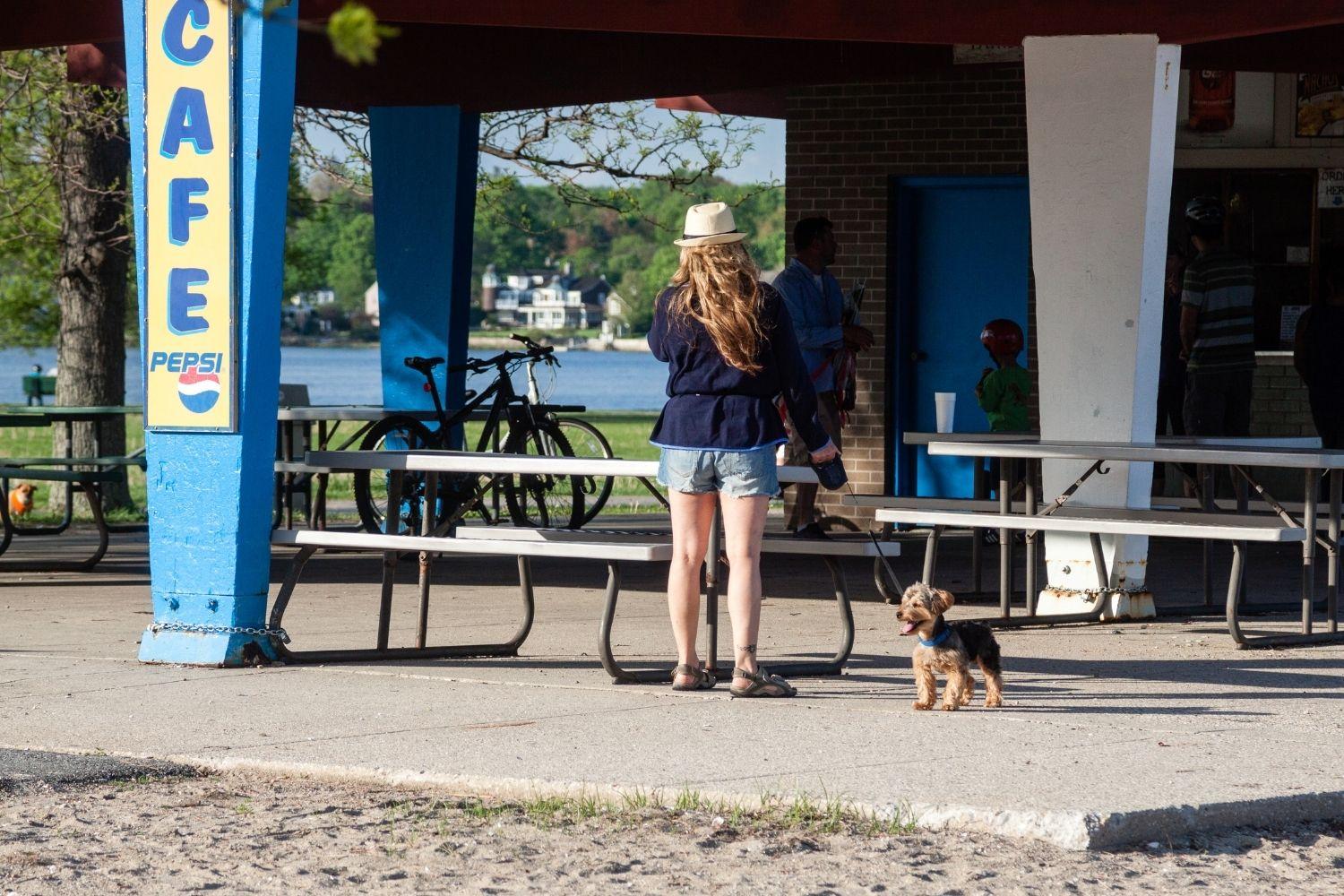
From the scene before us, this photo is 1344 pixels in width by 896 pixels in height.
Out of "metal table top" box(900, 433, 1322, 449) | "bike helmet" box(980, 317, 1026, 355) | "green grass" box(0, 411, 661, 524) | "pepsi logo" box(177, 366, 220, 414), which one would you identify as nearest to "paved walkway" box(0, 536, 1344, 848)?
"metal table top" box(900, 433, 1322, 449)

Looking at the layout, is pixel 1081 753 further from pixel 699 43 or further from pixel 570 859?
pixel 699 43

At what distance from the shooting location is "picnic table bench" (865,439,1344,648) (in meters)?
8.17

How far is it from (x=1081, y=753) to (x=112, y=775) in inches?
117

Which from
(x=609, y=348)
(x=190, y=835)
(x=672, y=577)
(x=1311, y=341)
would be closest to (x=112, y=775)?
(x=190, y=835)

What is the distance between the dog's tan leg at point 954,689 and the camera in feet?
22.7

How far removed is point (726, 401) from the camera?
22.9 feet

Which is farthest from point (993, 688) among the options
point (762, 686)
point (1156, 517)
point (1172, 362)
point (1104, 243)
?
point (1172, 362)

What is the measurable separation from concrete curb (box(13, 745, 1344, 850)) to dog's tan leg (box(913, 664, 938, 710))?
1.51 meters

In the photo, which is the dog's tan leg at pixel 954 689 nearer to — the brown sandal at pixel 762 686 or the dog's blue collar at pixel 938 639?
the dog's blue collar at pixel 938 639

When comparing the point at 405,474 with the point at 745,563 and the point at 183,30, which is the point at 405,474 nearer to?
the point at 183,30

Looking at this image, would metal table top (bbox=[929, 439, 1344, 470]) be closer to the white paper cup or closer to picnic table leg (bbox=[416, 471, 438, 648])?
picnic table leg (bbox=[416, 471, 438, 648])

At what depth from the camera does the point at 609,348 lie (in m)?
158

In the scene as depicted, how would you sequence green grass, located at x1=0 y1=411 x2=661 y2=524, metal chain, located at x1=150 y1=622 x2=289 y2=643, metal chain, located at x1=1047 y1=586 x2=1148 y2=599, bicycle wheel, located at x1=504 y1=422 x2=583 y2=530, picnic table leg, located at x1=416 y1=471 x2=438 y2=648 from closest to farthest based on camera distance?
metal chain, located at x1=150 y1=622 x2=289 y2=643 → picnic table leg, located at x1=416 y1=471 x2=438 y2=648 → metal chain, located at x1=1047 y1=586 x2=1148 y2=599 → bicycle wheel, located at x1=504 y1=422 x2=583 y2=530 → green grass, located at x1=0 y1=411 x2=661 y2=524

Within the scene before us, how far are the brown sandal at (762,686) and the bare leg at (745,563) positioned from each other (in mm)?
26
